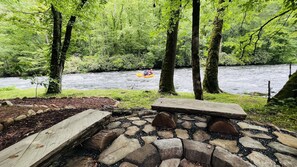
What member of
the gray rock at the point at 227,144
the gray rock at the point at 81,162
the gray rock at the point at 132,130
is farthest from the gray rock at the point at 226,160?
the gray rock at the point at 81,162

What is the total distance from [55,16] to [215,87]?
21.9ft

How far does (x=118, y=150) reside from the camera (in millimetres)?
1792

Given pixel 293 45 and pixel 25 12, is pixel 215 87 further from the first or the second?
pixel 293 45

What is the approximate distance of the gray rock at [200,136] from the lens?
2.00 m

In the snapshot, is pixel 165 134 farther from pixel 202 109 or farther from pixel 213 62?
pixel 213 62

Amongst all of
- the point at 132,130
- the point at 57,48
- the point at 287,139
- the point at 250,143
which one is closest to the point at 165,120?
Answer: the point at 132,130

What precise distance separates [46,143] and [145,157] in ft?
2.96

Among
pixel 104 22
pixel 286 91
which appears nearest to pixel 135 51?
pixel 104 22

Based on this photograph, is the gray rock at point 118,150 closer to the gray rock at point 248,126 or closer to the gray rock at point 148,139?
the gray rock at point 148,139

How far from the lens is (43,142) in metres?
1.41

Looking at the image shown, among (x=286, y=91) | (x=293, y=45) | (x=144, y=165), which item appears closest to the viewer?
(x=144, y=165)

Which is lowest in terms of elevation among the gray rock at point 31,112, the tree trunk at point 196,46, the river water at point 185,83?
the river water at point 185,83

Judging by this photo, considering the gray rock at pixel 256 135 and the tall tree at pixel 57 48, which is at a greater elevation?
the tall tree at pixel 57 48

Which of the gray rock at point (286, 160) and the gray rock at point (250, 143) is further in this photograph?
the gray rock at point (250, 143)
